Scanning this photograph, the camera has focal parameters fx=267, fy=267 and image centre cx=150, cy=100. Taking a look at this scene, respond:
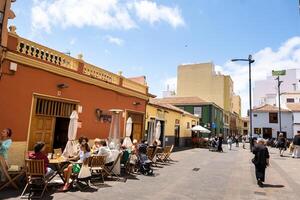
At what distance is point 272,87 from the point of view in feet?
213

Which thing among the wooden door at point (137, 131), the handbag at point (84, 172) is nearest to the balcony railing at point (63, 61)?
the wooden door at point (137, 131)

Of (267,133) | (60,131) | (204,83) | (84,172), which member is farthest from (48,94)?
(267,133)

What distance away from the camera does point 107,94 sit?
1395 cm

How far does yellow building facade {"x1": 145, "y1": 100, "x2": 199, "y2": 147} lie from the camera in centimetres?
2045

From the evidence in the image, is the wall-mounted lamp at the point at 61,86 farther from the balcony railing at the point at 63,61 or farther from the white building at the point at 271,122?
the white building at the point at 271,122

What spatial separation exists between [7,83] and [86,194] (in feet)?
15.4

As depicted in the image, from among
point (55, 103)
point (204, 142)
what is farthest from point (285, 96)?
point (55, 103)

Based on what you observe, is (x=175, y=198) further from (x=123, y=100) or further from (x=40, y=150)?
(x=123, y=100)

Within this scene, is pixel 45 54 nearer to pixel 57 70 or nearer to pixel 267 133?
pixel 57 70

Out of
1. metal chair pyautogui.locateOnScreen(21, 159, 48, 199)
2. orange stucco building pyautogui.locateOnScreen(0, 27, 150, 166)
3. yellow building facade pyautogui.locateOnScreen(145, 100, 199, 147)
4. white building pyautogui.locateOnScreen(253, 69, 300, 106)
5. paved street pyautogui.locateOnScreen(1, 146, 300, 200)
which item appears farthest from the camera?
white building pyautogui.locateOnScreen(253, 69, 300, 106)

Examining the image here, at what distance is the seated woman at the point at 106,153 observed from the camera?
8.92 m

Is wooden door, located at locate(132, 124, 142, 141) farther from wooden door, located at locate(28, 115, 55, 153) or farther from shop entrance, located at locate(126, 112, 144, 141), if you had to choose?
wooden door, located at locate(28, 115, 55, 153)

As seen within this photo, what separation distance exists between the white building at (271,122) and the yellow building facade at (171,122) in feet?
57.8

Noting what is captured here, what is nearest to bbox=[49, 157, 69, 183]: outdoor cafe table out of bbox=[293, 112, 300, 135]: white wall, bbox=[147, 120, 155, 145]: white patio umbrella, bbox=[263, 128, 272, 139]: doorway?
bbox=[147, 120, 155, 145]: white patio umbrella
